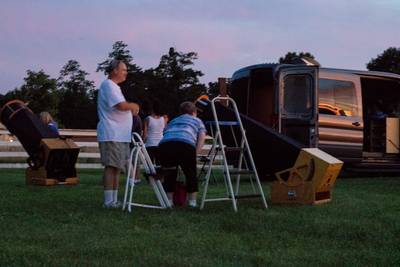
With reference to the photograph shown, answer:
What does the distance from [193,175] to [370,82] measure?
8.47 meters

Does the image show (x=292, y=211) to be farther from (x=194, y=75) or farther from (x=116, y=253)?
(x=194, y=75)

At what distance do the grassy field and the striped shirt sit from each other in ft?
2.85

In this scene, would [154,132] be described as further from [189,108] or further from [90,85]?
[90,85]

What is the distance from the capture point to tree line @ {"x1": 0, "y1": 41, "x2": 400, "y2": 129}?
140ft

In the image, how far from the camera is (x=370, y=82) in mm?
15398

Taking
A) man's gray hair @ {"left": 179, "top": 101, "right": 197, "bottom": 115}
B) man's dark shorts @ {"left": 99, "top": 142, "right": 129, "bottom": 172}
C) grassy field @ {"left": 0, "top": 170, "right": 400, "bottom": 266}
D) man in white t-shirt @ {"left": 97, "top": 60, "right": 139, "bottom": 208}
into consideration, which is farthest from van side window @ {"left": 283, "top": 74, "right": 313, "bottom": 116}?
man's dark shorts @ {"left": 99, "top": 142, "right": 129, "bottom": 172}

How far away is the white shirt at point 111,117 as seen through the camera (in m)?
7.96

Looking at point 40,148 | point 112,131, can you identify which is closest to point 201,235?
point 112,131

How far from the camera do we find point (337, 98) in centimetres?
1380

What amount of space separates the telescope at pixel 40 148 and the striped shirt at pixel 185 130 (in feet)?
14.9

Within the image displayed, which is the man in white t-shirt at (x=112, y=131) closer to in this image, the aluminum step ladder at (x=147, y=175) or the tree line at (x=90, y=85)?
the aluminum step ladder at (x=147, y=175)

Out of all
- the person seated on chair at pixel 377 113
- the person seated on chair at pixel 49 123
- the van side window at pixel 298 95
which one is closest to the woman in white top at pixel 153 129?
the person seated on chair at pixel 49 123

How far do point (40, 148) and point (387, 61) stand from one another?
42.4 metres

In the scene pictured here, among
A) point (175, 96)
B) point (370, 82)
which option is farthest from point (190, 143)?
point (175, 96)
